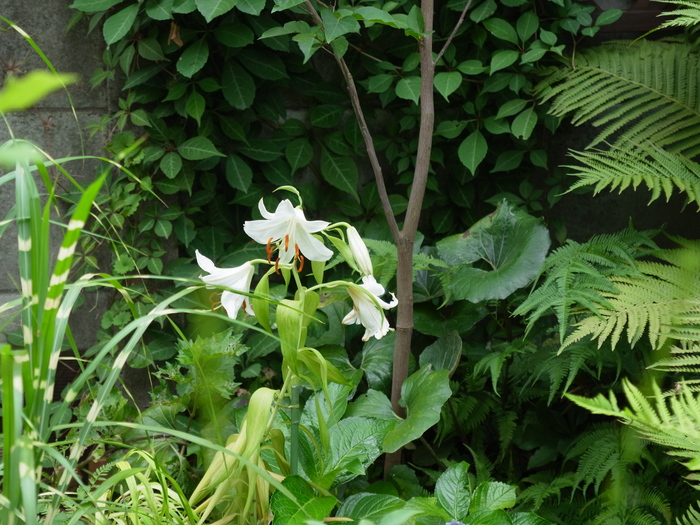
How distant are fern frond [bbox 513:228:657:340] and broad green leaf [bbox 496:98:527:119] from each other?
23.6 inches

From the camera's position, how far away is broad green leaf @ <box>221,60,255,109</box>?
190 centimetres

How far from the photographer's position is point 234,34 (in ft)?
6.02

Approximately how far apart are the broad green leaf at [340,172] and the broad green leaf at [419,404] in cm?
83

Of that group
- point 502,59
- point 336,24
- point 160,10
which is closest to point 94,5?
point 160,10

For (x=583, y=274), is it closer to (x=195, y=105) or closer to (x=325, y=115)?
(x=325, y=115)

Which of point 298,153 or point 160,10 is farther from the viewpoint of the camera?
point 298,153

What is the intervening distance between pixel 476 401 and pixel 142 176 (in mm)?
1202

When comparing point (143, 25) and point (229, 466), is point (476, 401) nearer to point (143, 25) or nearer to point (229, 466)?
point (229, 466)

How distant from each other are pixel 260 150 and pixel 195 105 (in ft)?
0.83

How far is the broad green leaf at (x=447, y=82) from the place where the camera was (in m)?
1.85

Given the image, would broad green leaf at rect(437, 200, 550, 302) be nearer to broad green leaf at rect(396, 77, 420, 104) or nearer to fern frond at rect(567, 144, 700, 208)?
fern frond at rect(567, 144, 700, 208)

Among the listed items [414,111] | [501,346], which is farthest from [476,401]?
[414,111]

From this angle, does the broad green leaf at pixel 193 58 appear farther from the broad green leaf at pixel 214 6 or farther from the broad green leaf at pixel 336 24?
the broad green leaf at pixel 336 24

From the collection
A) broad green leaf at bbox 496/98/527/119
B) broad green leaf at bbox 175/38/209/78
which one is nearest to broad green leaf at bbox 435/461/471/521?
broad green leaf at bbox 496/98/527/119
